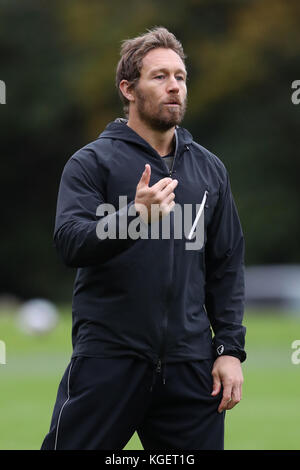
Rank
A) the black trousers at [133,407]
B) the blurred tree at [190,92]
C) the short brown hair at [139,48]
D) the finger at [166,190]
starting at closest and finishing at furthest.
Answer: the finger at [166,190] → the black trousers at [133,407] → the short brown hair at [139,48] → the blurred tree at [190,92]

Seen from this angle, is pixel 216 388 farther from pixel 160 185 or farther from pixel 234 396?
pixel 160 185

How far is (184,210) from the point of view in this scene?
4.34 meters

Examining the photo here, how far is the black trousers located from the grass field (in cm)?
398

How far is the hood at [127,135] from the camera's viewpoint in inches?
173

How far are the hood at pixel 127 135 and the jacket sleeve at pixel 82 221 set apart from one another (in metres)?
0.26

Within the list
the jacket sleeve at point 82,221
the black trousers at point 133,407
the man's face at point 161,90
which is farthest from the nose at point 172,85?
the black trousers at point 133,407

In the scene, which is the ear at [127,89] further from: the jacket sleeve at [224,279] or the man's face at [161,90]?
the jacket sleeve at [224,279]

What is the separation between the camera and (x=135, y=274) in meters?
4.23

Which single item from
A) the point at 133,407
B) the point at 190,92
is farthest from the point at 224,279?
the point at 190,92

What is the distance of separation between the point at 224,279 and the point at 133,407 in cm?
71

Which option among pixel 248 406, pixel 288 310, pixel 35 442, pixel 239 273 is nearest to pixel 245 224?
pixel 288 310

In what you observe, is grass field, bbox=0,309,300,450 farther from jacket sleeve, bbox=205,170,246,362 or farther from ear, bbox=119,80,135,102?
ear, bbox=119,80,135,102

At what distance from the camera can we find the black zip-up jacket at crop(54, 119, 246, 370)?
4.21 meters
